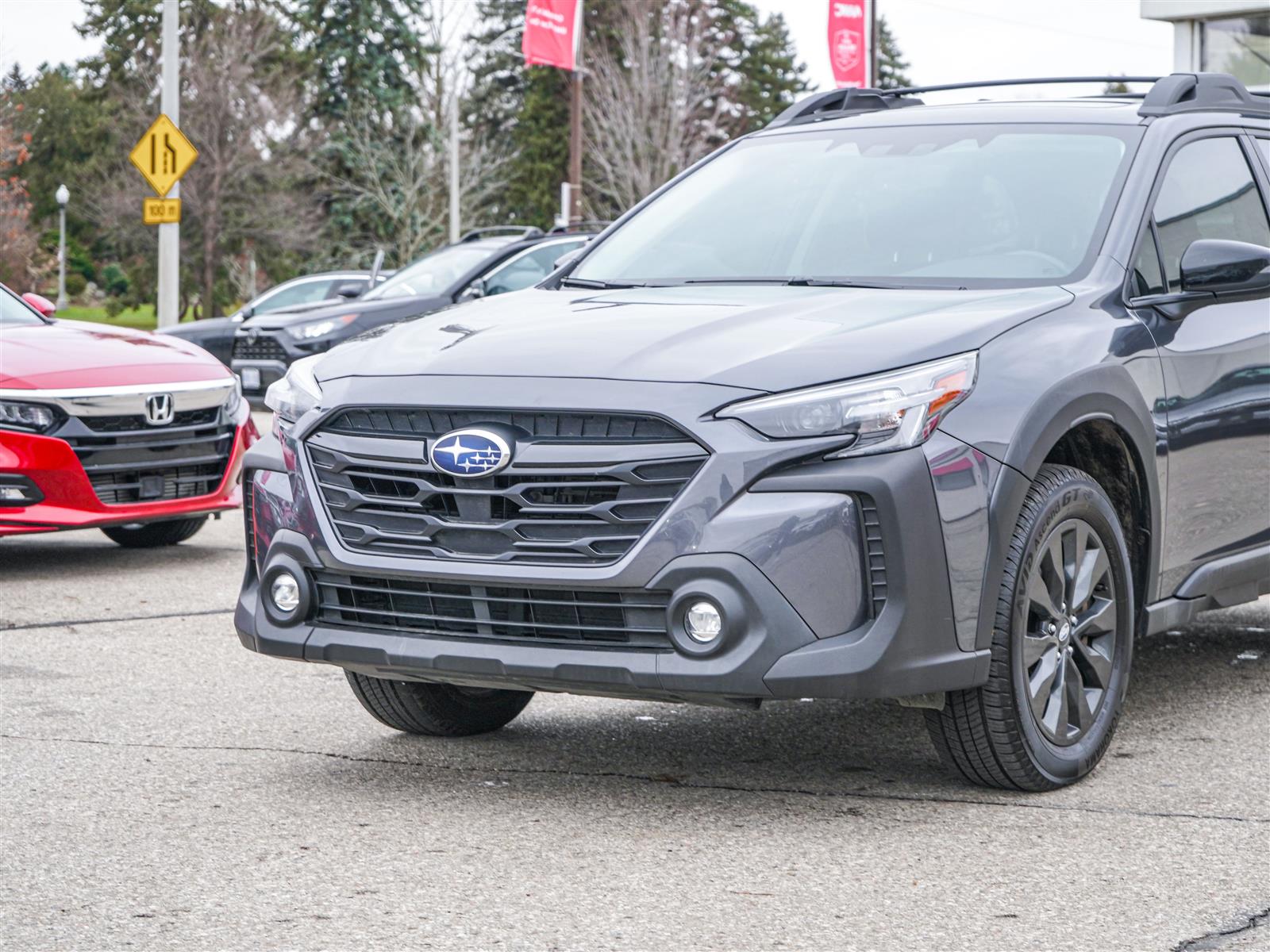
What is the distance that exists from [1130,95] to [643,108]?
45.6 m

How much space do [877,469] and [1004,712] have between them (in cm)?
78

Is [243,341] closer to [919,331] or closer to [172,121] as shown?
[172,121]

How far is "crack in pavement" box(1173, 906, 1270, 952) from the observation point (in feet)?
11.6

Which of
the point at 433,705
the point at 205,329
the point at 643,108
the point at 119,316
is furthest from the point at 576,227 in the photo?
the point at 119,316

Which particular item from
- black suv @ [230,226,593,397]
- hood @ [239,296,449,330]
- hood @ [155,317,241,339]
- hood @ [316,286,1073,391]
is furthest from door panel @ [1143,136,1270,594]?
hood @ [155,317,241,339]

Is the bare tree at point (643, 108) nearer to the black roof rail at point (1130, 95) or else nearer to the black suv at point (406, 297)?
the black suv at point (406, 297)

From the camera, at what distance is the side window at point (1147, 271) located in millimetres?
5066

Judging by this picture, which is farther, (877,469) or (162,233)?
(162,233)

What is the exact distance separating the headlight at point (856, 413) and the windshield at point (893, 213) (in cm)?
90

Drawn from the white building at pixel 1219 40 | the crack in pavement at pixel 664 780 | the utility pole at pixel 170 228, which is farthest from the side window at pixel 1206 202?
the utility pole at pixel 170 228

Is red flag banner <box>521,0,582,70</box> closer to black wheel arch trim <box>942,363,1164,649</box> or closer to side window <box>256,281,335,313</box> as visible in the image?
side window <box>256,281,335,313</box>

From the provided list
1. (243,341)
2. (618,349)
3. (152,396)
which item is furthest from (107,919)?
(243,341)

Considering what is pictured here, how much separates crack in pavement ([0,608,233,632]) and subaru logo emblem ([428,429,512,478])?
11.6ft

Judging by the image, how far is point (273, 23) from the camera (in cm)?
4931
